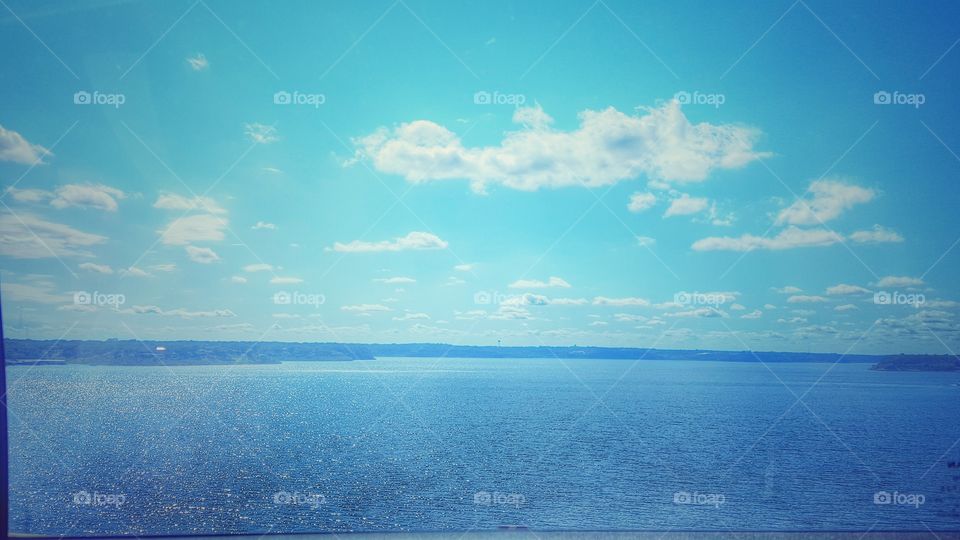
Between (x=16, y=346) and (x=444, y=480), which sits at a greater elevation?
(x=16, y=346)

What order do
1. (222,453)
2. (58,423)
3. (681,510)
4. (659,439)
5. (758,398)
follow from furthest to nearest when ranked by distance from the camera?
(758,398) < (58,423) < (659,439) < (222,453) < (681,510)

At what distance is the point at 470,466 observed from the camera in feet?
123

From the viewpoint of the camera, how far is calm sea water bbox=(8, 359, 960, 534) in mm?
26844

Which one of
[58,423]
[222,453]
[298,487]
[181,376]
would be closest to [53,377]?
[181,376]

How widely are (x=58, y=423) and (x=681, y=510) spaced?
176ft

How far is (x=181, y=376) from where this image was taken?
118 m

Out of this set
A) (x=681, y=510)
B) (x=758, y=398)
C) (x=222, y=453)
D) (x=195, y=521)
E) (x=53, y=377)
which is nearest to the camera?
(x=195, y=521)

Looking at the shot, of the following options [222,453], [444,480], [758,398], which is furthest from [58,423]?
[758,398]

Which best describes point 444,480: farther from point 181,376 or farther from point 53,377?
point 53,377

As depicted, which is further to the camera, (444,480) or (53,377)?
(53,377)

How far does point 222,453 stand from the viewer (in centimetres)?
3984

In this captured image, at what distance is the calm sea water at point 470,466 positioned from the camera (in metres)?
26.8

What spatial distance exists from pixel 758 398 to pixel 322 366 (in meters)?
140

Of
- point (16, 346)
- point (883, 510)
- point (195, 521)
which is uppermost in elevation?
point (16, 346)
